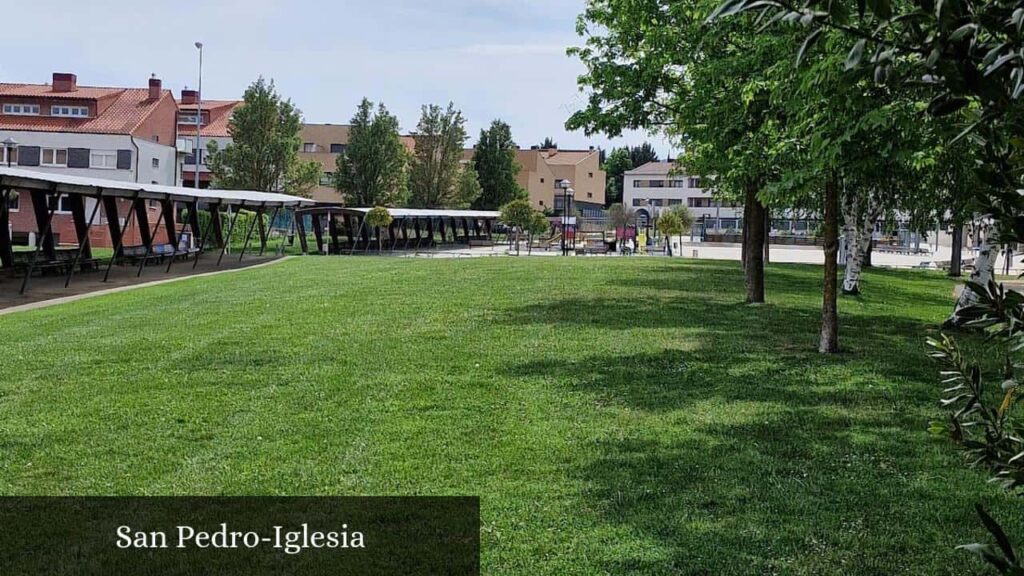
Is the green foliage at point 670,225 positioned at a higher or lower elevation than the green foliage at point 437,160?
lower

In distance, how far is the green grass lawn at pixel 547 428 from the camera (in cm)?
468

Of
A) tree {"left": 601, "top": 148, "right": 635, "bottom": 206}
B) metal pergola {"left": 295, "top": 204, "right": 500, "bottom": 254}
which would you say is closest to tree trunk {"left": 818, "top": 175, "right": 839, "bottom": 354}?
metal pergola {"left": 295, "top": 204, "right": 500, "bottom": 254}

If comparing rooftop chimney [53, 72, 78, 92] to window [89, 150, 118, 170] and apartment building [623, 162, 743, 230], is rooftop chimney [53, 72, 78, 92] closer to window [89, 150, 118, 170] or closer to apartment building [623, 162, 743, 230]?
window [89, 150, 118, 170]

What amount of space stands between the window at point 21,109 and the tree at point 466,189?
25.0 metres

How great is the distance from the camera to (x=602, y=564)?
14.1 ft

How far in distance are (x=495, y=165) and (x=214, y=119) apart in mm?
20098

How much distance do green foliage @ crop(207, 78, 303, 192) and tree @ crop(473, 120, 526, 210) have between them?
2252 cm

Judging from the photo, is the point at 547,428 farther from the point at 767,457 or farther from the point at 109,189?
the point at 109,189

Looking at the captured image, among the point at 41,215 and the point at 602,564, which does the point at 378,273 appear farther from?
the point at 602,564

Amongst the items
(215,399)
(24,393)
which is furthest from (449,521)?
(24,393)

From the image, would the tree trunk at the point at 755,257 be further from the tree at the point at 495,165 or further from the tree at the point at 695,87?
the tree at the point at 495,165

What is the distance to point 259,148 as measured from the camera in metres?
50.8

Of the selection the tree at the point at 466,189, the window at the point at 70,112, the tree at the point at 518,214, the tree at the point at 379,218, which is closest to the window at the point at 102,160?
the window at the point at 70,112

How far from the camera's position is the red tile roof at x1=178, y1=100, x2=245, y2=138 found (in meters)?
66.4
